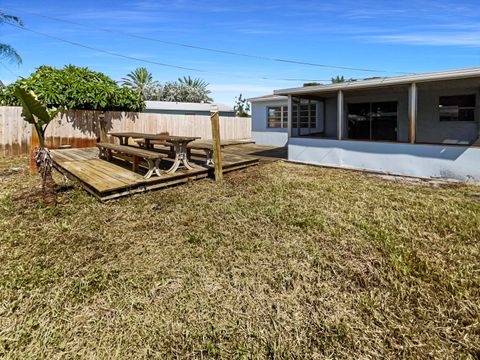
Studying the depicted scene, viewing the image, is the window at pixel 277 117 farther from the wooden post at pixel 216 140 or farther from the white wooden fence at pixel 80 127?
the wooden post at pixel 216 140

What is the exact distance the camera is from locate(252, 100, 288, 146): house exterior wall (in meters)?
15.0

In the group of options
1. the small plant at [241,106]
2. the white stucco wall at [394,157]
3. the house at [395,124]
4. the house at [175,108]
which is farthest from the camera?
the small plant at [241,106]

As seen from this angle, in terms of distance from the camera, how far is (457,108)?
31.9 ft

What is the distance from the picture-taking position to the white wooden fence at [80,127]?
10.2 m

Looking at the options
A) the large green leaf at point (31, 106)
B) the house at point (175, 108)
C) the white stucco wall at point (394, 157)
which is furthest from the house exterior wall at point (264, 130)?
the large green leaf at point (31, 106)

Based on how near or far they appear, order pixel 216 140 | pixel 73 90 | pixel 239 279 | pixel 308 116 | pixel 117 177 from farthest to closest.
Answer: pixel 308 116 → pixel 73 90 → pixel 216 140 → pixel 117 177 → pixel 239 279

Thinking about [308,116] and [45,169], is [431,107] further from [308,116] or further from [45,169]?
[45,169]

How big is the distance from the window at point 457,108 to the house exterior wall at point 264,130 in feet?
21.9

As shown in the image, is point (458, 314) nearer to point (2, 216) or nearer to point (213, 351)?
point (213, 351)

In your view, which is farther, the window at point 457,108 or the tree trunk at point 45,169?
the window at point 457,108

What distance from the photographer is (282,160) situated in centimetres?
1019

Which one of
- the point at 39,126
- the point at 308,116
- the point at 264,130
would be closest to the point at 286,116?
the point at 264,130

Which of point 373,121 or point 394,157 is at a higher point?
point 373,121

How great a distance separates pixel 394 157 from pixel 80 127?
11416 mm
